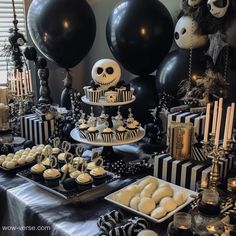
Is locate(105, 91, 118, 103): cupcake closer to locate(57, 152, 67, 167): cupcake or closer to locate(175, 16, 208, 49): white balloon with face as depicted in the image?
locate(57, 152, 67, 167): cupcake

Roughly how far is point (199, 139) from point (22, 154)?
2.79ft

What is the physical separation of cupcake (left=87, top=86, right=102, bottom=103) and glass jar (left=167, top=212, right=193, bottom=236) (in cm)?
82

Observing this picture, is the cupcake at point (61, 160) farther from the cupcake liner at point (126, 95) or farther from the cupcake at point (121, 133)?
the cupcake liner at point (126, 95)

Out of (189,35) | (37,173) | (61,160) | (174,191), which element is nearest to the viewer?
(174,191)

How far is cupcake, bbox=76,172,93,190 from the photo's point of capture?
128 centimetres

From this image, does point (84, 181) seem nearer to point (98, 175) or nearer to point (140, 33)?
point (98, 175)

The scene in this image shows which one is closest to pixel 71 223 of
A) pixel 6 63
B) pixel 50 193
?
pixel 50 193

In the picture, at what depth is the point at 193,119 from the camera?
4.68ft

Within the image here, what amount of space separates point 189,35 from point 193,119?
631 mm

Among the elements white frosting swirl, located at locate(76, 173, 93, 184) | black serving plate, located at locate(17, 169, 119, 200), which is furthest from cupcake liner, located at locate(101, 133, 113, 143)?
white frosting swirl, located at locate(76, 173, 93, 184)

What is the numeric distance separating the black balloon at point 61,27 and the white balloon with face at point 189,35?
759mm

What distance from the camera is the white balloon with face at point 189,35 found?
1834 mm

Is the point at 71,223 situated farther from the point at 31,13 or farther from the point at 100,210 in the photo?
the point at 31,13

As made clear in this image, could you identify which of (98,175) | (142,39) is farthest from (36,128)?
(142,39)
